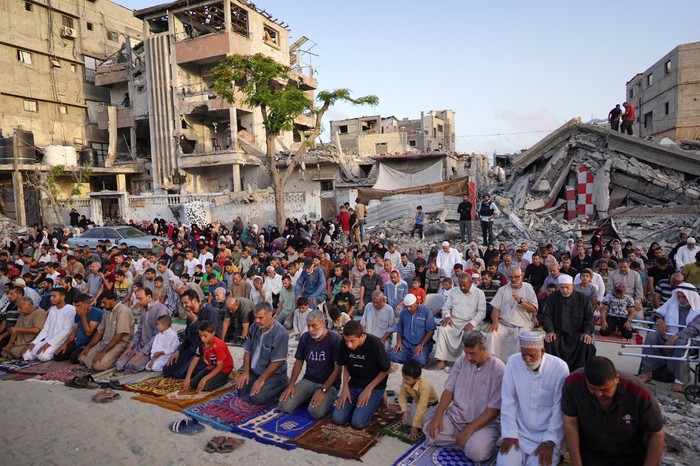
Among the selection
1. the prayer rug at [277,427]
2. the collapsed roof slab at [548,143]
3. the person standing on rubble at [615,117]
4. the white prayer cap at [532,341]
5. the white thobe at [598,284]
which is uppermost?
the person standing on rubble at [615,117]

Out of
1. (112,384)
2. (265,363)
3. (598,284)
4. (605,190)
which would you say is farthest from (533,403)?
(605,190)

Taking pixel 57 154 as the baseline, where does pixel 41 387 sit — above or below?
below

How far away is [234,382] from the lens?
656 centimetres

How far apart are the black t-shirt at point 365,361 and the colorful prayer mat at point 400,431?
1.40ft

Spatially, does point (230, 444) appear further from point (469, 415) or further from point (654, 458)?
point (654, 458)

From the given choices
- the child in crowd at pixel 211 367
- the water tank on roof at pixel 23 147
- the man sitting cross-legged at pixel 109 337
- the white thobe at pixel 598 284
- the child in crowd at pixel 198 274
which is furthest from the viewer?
the water tank on roof at pixel 23 147

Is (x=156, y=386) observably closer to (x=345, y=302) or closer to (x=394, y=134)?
(x=345, y=302)

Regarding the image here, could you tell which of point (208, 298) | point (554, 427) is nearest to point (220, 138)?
point (208, 298)

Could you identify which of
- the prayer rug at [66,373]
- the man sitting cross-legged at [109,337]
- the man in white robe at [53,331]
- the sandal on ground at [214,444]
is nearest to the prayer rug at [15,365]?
the man in white robe at [53,331]

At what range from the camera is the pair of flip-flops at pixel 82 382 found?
656 cm

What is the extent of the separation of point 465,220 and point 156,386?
38.4ft

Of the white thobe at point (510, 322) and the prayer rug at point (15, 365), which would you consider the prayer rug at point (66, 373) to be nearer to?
the prayer rug at point (15, 365)

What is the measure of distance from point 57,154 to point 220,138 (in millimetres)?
10191

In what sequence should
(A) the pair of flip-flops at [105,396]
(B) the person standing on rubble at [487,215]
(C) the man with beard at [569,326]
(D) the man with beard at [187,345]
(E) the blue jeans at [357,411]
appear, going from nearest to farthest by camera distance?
(E) the blue jeans at [357,411] < (C) the man with beard at [569,326] < (A) the pair of flip-flops at [105,396] < (D) the man with beard at [187,345] < (B) the person standing on rubble at [487,215]
